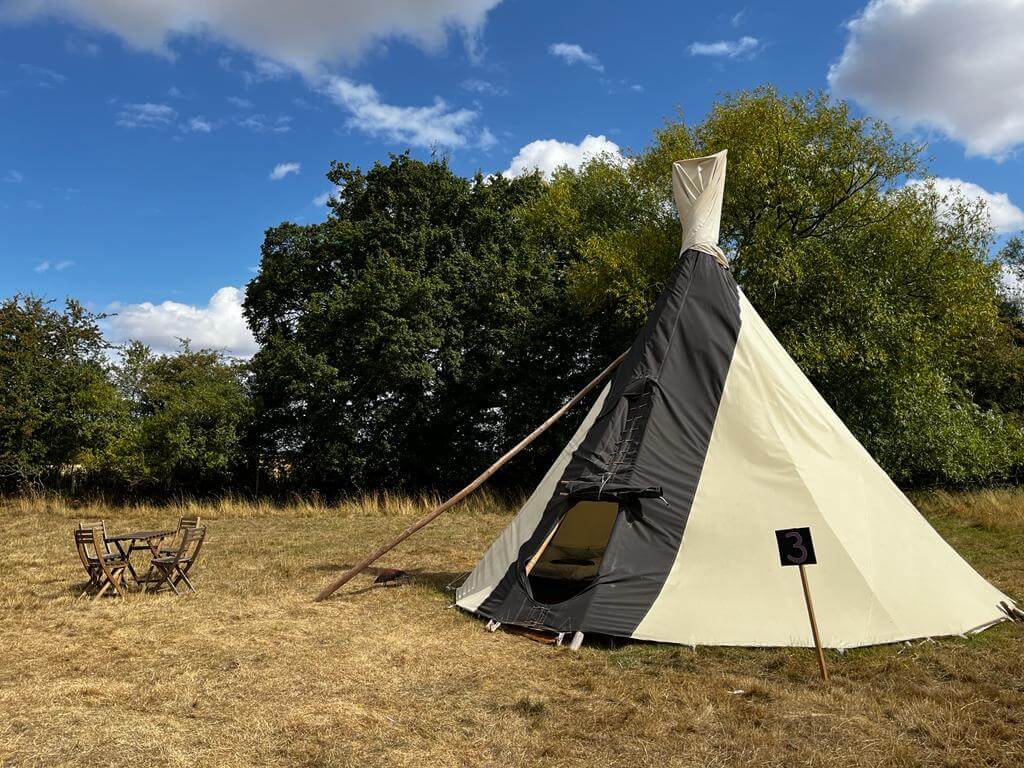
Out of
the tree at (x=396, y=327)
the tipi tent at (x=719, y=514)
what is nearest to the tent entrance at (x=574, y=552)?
the tipi tent at (x=719, y=514)

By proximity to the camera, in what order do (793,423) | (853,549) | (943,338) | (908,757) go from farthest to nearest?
(943,338) → (793,423) → (853,549) → (908,757)

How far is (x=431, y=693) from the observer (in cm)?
562

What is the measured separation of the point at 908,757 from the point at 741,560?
8.77 feet

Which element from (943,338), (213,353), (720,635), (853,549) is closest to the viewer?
(720,635)

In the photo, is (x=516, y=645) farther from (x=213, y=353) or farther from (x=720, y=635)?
(x=213, y=353)

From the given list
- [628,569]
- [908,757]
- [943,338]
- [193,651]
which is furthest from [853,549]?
[943,338]

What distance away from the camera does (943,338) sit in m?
16.1

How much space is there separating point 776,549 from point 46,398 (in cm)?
2052

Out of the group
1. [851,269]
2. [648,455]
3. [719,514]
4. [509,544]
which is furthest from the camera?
[851,269]

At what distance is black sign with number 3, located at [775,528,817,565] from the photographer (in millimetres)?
5555

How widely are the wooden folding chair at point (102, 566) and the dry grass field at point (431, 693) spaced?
394mm

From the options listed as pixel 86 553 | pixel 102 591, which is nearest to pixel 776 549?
pixel 102 591

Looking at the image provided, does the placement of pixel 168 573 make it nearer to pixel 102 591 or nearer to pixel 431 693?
pixel 102 591

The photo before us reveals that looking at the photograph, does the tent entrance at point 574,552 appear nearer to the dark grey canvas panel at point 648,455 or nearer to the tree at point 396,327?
the dark grey canvas panel at point 648,455
